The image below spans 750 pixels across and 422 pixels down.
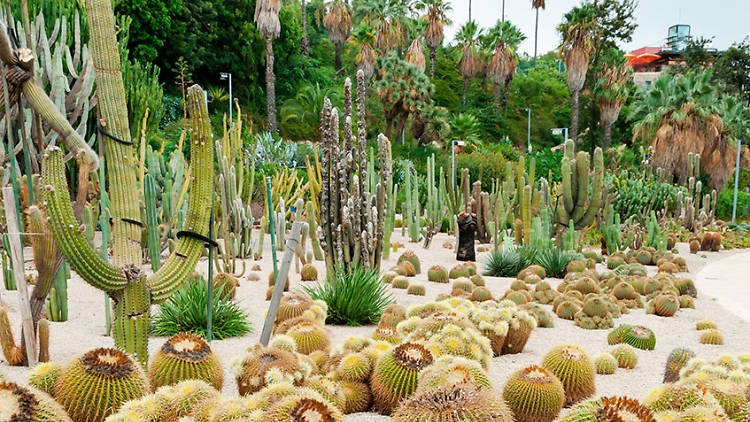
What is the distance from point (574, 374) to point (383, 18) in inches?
1573

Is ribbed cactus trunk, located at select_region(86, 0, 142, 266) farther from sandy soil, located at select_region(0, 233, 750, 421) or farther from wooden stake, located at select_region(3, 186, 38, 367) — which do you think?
sandy soil, located at select_region(0, 233, 750, 421)

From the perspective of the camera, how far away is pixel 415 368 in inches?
133

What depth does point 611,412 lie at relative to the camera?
8.21ft

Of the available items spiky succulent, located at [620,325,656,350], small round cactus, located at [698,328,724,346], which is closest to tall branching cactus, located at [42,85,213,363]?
spiky succulent, located at [620,325,656,350]

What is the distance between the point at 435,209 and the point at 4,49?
1130cm

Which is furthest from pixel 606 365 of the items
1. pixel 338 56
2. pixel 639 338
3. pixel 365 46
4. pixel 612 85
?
pixel 338 56

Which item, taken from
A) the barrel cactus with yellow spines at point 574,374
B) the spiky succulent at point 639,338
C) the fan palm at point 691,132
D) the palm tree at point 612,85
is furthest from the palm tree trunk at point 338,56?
the barrel cactus with yellow spines at point 574,374

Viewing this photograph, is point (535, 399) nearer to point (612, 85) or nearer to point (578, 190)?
point (578, 190)

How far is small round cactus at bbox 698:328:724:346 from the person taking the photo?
5879 mm

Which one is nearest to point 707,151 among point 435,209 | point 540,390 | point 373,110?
point 435,209

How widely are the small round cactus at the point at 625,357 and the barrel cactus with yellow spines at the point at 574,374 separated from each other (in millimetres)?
941

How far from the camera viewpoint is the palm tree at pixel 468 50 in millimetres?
44812

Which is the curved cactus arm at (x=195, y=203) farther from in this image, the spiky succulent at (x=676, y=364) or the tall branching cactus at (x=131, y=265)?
the spiky succulent at (x=676, y=364)

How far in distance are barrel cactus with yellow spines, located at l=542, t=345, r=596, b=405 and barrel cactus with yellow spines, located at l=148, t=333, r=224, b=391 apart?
2081 mm
